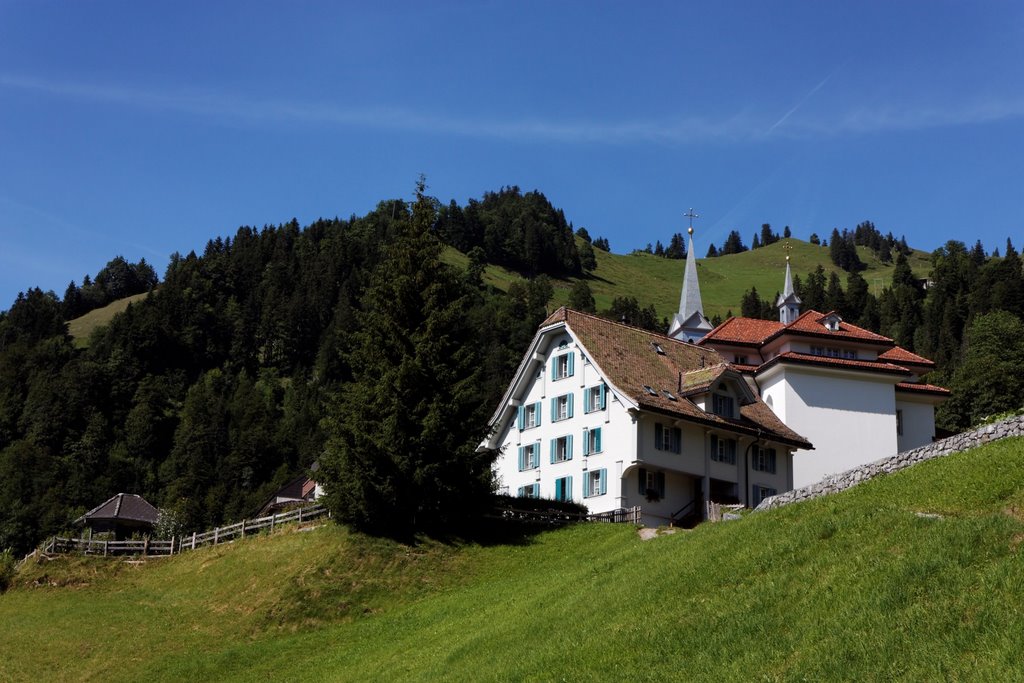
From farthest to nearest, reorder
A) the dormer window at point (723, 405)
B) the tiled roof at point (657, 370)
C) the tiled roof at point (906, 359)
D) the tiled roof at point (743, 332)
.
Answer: the tiled roof at point (906, 359), the tiled roof at point (743, 332), the dormer window at point (723, 405), the tiled roof at point (657, 370)

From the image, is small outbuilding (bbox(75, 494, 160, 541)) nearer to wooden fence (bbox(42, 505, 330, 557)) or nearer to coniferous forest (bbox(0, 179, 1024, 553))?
coniferous forest (bbox(0, 179, 1024, 553))

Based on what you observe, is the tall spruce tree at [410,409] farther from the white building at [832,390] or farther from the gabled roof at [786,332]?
the gabled roof at [786,332]

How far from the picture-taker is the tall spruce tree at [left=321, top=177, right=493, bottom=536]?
4569 cm

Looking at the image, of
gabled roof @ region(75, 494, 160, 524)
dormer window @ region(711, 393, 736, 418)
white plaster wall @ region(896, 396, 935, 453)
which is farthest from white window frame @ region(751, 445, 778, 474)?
gabled roof @ region(75, 494, 160, 524)

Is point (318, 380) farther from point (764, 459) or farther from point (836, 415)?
point (764, 459)

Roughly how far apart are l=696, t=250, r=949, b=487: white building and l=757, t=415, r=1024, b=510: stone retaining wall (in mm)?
30532

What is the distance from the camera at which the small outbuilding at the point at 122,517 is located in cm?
7012

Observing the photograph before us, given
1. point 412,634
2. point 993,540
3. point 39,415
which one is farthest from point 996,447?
point 39,415

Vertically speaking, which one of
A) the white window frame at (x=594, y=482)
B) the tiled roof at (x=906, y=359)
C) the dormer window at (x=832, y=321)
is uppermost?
the dormer window at (x=832, y=321)

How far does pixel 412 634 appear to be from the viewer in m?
35.4

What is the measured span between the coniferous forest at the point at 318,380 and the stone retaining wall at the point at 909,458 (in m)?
14.8

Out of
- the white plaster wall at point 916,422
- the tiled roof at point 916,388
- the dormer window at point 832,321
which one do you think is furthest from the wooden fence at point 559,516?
the white plaster wall at point 916,422

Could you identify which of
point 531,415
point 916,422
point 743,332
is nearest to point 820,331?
point 743,332

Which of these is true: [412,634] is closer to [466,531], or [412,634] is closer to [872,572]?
[466,531]
